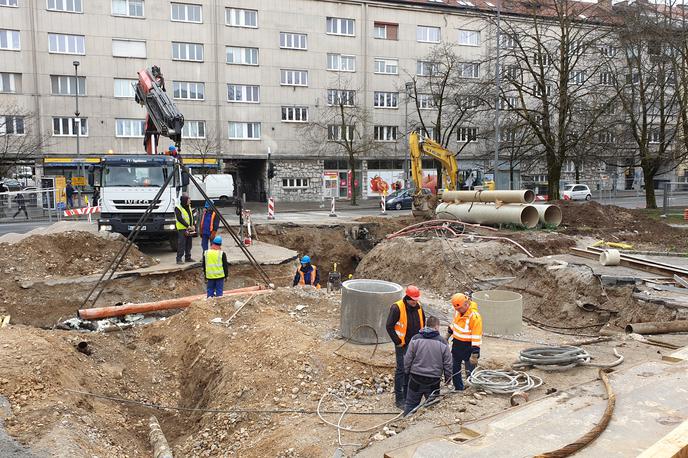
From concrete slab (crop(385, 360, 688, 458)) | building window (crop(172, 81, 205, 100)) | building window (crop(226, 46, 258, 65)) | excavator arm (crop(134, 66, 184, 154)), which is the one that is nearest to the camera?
concrete slab (crop(385, 360, 688, 458))

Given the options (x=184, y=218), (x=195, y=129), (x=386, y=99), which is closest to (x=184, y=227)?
(x=184, y=218)

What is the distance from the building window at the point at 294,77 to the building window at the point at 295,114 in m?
1.82

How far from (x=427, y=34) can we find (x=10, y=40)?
3001cm

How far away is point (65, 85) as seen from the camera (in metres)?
37.0

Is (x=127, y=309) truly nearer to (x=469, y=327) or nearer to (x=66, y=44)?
(x=469, y=327)

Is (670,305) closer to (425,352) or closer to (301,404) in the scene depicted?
(425,352)

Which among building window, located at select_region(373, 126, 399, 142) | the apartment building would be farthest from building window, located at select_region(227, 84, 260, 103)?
building window, located at select_region(373, 126, 399, 142)

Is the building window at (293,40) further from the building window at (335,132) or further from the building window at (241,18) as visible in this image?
the building window at (335,132)

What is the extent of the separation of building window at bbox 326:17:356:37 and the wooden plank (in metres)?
41.8

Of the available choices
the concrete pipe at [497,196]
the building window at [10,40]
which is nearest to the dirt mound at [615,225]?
the concrete pipe at [497,196]

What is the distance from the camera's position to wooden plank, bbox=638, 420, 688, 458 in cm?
434

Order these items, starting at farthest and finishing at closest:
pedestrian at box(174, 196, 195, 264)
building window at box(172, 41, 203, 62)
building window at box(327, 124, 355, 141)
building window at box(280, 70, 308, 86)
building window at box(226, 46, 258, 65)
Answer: building window at box(327, 124, 355, 141)
building window at box(280, 70, 308, 86)
building window at box(226, 46, 258, 65)
building window at box(172, 41, 203, 62)
pedestrian at box(174, 196, 195, 264)

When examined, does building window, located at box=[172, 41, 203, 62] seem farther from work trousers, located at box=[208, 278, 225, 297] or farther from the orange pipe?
work trousers, located at box=[208, 278, 225, 297]

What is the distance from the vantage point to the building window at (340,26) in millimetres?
42906
